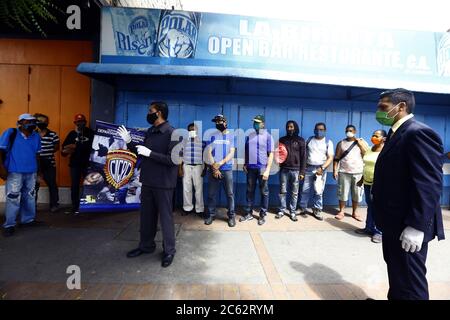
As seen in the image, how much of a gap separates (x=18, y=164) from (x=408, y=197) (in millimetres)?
5226

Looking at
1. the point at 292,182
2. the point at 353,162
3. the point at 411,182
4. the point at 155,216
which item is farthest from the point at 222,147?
the point at 411,182

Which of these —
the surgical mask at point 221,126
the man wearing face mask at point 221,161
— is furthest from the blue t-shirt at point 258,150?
the surgical mask at point 221,126

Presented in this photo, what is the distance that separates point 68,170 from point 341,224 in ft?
20.3

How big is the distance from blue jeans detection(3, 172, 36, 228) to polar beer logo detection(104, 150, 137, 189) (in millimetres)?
1187

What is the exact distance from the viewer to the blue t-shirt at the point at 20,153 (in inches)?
163

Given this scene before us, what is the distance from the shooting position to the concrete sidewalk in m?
2.78

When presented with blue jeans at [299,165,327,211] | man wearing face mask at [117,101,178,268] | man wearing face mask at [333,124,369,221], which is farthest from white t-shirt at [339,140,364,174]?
man wearing face mask at [117,101,178,268]

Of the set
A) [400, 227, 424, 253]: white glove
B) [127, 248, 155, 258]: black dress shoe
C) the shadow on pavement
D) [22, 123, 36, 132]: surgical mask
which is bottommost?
the shadow on pavement

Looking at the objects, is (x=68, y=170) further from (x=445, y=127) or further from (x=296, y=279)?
(x=445, y=127)

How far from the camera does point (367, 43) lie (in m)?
6.14

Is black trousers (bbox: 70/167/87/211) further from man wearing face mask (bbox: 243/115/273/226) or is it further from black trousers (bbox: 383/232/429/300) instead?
black trousers (bbox: 383/232/429/300)

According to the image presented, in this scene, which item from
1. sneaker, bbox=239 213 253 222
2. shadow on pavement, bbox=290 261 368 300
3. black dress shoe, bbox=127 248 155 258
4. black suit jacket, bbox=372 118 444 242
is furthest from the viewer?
sneaker, bbox=239 213 253 222

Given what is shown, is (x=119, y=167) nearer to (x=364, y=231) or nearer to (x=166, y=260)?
(x=166, y=260)
